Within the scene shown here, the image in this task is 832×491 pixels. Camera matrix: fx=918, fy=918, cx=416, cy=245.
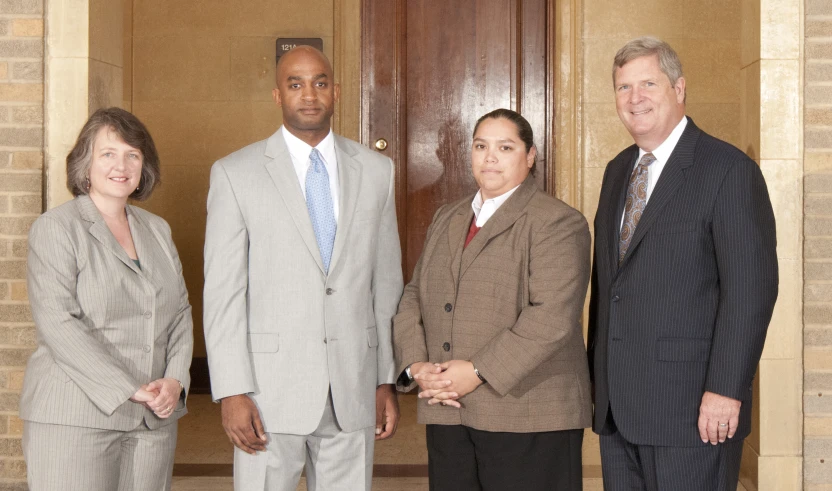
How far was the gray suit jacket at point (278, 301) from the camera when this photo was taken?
2.62m

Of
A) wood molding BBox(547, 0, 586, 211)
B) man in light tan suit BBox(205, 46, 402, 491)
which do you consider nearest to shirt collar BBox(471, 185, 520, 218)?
man in light tan suit BBox(205, 46, 402, 491)

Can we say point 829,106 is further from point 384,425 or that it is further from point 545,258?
point 384,425

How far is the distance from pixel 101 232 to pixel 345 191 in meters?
0.72

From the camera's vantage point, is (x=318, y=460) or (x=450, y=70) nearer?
(x=318, y=460)

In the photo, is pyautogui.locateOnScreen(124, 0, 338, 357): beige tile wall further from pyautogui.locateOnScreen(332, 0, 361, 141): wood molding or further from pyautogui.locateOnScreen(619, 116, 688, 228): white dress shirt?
pyautogui.locateOnScreen(619, 116, 688, 228): white dress shirt

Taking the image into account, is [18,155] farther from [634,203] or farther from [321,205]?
[634,203]

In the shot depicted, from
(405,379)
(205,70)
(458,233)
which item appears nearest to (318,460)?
(405,379)

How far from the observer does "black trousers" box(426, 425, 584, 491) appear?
103 inches

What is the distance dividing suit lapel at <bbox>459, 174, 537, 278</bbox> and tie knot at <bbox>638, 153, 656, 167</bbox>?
1.14ft

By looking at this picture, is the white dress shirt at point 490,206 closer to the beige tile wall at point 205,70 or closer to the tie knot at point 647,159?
the tie knot at point 647,159

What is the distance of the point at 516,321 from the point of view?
263 cm

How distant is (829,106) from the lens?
377cm

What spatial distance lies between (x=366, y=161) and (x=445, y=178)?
3.13m

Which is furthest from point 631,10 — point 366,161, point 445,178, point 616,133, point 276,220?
point 276,220
